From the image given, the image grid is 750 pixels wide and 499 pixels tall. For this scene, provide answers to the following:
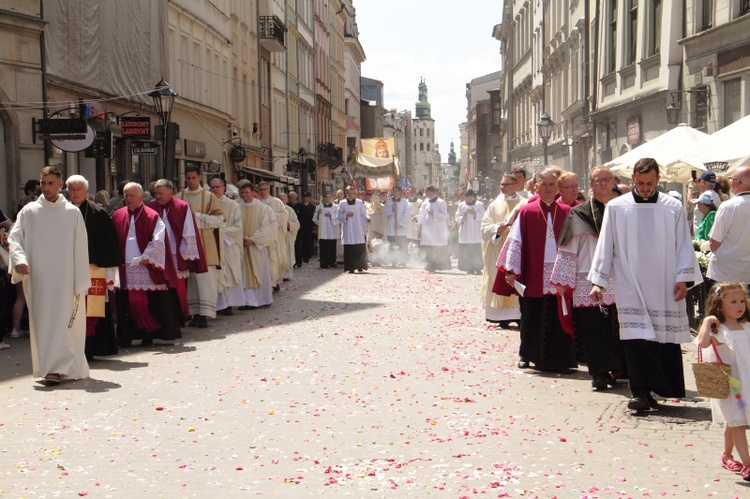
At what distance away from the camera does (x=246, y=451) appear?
22.7 ft

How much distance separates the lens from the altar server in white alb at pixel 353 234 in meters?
25.7

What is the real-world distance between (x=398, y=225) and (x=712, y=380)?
81.8ft

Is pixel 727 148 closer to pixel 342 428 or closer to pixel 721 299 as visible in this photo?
pixel 721 299

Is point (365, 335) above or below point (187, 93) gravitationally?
below

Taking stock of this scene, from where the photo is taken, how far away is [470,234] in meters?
25.4

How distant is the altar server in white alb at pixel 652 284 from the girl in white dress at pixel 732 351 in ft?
4.63

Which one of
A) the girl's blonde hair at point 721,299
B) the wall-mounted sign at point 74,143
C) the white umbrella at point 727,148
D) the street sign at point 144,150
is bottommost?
the girl's blonde hair at point 721,299

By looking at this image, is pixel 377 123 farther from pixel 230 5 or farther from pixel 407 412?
pixel 407 412

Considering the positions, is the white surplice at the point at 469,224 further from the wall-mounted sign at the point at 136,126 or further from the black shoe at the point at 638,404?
the black shoe at the point at 638,404

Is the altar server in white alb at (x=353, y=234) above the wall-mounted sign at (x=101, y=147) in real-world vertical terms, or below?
below

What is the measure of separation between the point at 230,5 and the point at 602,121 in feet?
49.0

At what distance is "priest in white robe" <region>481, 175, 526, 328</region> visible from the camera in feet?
44.2

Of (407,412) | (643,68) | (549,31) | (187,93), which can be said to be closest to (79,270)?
(407,412)

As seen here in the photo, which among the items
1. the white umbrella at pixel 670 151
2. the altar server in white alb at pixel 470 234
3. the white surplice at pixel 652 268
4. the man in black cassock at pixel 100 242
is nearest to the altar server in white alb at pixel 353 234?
the altar server in white alb at pixel 470 234
